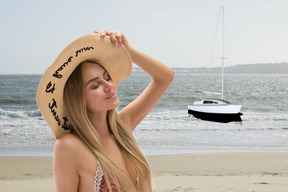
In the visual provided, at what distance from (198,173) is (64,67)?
18.7ft

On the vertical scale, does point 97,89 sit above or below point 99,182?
above

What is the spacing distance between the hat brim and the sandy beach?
4.11m

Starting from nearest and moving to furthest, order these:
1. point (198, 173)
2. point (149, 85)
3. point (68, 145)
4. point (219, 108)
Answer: point (68, 145) → point (149, 85) → point (198, 173) → point (219, 108)

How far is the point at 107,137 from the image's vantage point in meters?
1.49

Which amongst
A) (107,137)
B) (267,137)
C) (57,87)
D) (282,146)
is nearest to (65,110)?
(57,87)

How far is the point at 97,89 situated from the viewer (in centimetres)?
137

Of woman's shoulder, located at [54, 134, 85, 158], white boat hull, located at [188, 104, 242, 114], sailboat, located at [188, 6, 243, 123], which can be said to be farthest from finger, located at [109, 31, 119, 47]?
white boat hull, located at [188, 104, 242, 114]

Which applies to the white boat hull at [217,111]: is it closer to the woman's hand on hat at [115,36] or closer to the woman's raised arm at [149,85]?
the woman's raised arm at [149,85]

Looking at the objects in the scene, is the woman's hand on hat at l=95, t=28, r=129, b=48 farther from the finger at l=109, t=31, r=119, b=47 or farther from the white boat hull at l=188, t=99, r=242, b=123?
the white boat hull at l=188, t=99, r=242, b=123

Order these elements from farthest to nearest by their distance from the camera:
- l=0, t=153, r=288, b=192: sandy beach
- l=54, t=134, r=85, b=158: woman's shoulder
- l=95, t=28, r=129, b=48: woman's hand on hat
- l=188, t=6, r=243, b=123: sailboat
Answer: l=188, t=6, r=243, b=123: sailboat, l=0, t=153, r=288, b=192: sandy beach, l=95, t=28, r=129, b=48: woman's hand on hat, l=54, t=134, r=85, b=158: woman's shoulder

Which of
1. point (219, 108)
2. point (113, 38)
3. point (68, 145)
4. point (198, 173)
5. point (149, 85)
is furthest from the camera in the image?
point (219, 108)

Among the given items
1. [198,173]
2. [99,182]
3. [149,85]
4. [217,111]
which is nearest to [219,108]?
[217,111]

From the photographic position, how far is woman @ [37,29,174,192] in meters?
1.31

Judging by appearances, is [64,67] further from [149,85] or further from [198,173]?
[198,173]
